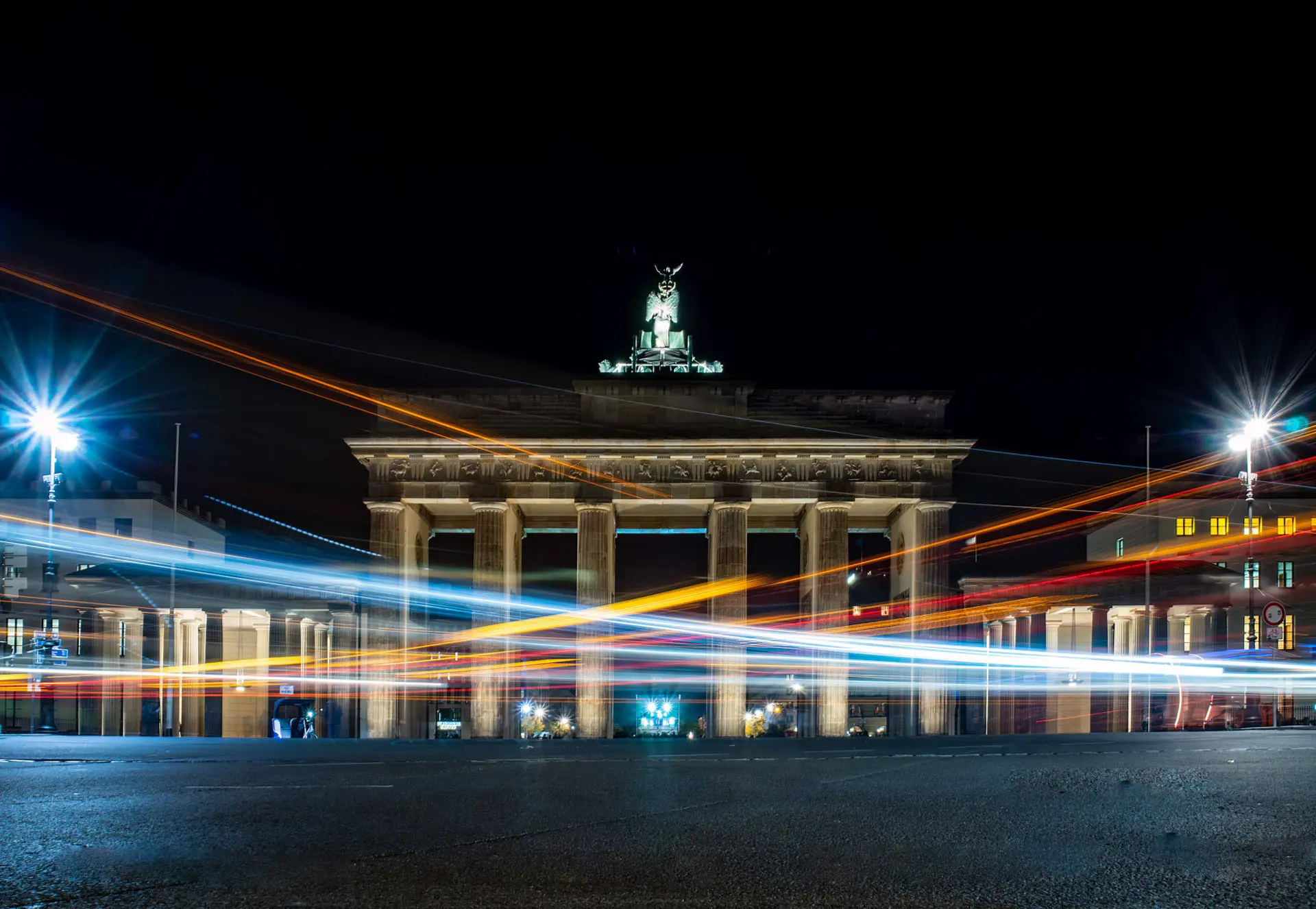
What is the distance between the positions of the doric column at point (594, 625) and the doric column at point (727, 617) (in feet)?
14.2

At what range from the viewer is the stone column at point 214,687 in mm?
49312

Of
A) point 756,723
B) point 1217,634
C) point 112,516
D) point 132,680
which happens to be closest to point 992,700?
point 756,723

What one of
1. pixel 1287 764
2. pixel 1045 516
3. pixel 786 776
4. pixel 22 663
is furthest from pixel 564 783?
pixel 1045 516

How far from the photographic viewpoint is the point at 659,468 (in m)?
47.5

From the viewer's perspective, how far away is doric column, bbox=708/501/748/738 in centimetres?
4512

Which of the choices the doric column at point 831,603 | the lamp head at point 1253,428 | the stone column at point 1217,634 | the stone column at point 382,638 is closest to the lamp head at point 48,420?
the stone column at point 382,638

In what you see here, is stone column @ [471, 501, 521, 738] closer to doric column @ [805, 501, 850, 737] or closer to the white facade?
doric column @ [805, 501, 850, 737]

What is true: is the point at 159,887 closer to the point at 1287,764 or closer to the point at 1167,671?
the point at 1287,764

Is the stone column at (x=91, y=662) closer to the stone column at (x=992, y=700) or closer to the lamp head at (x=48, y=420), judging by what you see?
the lamp head at (x=48, y=420)

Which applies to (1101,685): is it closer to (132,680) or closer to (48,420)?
(48,420)

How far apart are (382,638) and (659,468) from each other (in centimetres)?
1376

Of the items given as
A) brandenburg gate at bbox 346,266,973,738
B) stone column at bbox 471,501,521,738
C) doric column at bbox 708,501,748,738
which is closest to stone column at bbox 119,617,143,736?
brandenburg gate at bbox 346,266,973,738

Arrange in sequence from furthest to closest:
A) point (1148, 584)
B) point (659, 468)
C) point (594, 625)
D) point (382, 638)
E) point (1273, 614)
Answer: point (659, 468) → point (382, 638) → point (594, 625) → point (1148, 584) → point (1273, 614)

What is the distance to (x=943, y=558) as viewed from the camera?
47.0m
